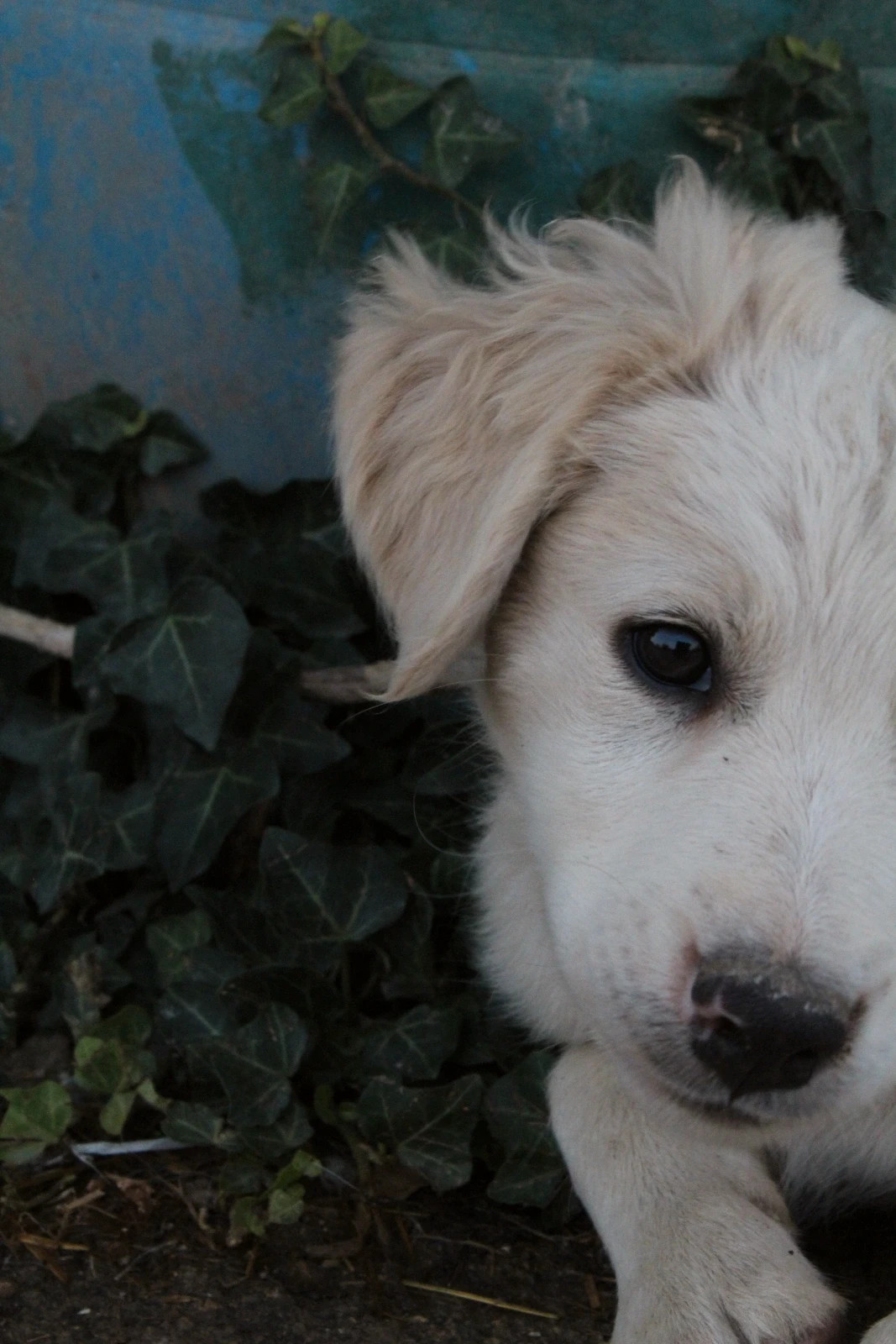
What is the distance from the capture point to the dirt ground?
7.82 ft

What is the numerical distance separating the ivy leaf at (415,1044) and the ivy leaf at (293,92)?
186cm

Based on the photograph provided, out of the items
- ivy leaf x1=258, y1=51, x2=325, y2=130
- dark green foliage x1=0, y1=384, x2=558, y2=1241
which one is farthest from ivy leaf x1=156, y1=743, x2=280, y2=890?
ivy leaf x1=258, y1=51, x2=325, y2=130

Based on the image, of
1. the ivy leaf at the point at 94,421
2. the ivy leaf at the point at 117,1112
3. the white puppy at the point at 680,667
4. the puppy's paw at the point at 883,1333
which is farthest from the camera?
the ivy leaf at the point at 94,421

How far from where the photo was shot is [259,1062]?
2686 millimetres

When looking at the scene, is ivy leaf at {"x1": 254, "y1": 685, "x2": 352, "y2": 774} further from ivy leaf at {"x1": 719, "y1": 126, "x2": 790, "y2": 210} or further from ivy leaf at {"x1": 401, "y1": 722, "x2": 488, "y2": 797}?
ivy leaf at {"x1": 719, "y1": 126, "x2": 790, "y2": 210}

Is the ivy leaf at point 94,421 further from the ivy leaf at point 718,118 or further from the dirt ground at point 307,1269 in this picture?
the dirt ground at point 307,1269

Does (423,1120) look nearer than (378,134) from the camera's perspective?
Yes

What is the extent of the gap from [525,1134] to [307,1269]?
43 centimetres

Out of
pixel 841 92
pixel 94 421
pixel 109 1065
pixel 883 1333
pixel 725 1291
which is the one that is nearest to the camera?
pixel 883 1333

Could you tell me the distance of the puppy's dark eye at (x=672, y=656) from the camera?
84.4 inches

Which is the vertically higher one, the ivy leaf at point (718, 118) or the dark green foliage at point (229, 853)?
the ivy leaf at point (718, 118)

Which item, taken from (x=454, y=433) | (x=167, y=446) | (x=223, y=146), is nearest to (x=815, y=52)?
(x=223, y=146)

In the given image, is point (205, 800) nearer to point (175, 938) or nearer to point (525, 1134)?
point (175, 938)

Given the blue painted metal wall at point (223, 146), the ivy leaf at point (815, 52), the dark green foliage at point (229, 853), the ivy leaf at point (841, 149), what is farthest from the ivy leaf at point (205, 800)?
the ivy leaf at point (815, 52)
